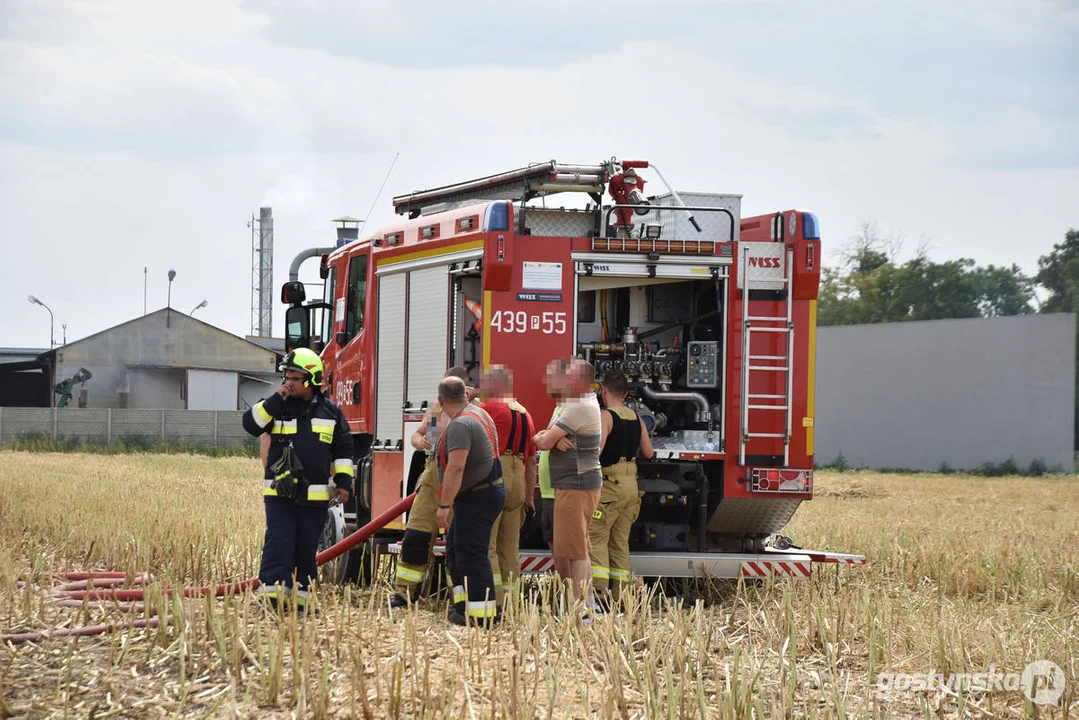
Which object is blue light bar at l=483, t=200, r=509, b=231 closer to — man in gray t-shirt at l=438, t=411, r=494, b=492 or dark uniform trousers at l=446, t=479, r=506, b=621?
man in gray t-shirt at l=438, t=411, r=494, b=492

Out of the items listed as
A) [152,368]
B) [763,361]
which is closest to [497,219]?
[763,361]

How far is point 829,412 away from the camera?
42125 millimetres

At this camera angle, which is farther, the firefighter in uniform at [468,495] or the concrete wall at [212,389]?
the concrete wall at [212,389]

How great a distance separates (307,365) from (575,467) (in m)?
2.02

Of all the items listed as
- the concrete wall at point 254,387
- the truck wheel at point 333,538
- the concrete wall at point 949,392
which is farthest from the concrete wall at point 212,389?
the truck wheel at point 333,538

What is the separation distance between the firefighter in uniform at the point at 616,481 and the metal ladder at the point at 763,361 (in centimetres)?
86

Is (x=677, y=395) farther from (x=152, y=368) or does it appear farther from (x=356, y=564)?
(x=152, y=368)

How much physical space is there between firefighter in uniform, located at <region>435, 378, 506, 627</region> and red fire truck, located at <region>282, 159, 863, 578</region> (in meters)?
1.06

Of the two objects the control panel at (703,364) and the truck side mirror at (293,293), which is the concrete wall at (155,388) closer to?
the truck side mirror at (293,293)

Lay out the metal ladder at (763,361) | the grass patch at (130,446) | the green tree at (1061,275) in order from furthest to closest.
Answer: the green tree at (1061,275) < the grass patch at (130,446) < the metal ladder at (763,361)

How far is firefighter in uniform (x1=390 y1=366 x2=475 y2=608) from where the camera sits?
29.0ft

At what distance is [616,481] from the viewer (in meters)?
9.55

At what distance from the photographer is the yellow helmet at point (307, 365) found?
8.57 meters

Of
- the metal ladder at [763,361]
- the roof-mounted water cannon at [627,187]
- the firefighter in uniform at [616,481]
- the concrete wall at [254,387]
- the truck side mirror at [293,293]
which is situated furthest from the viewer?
the concrete wall at [254,387]
